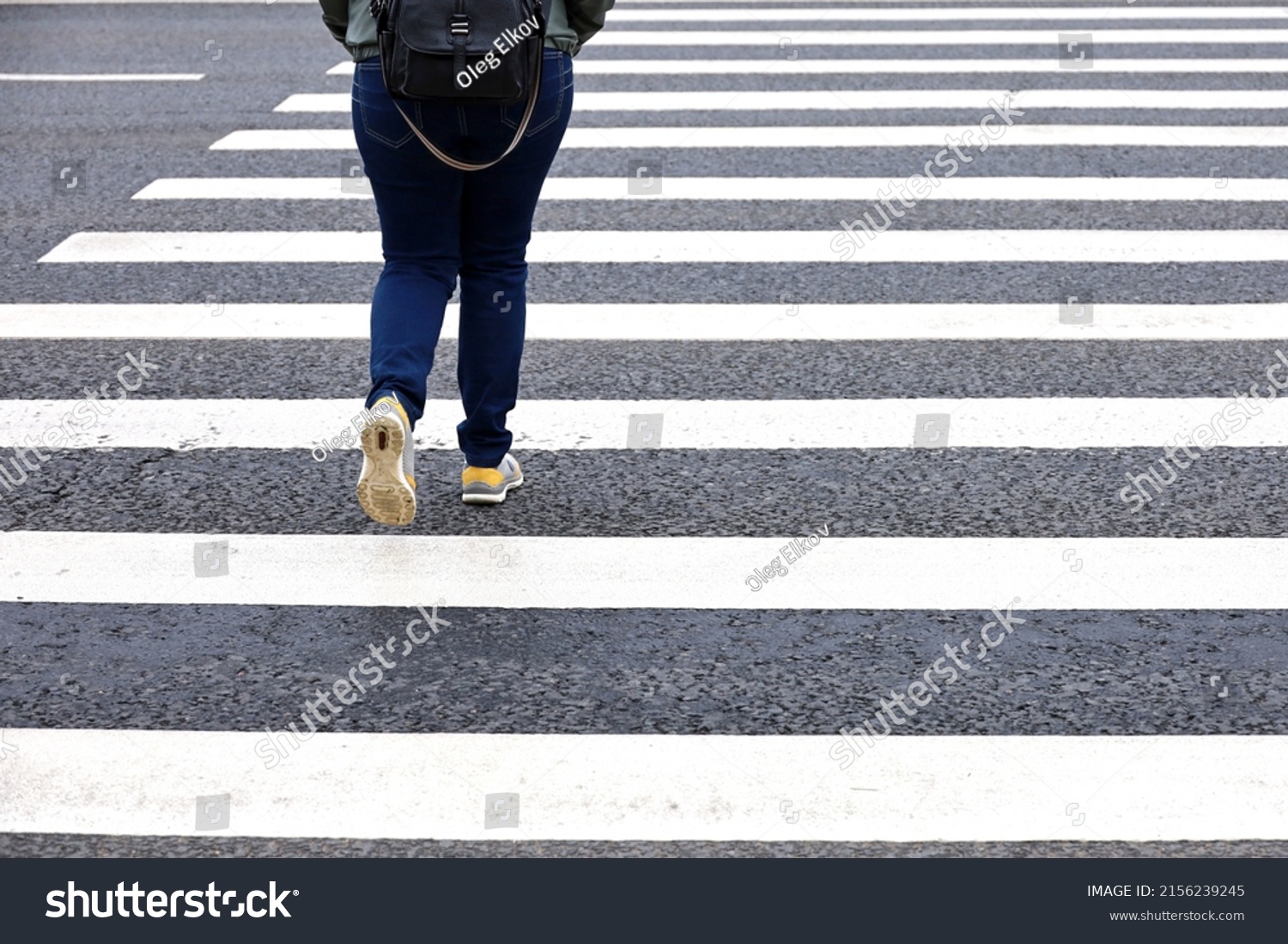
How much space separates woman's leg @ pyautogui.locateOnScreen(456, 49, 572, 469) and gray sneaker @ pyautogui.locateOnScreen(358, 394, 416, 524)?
44 cm

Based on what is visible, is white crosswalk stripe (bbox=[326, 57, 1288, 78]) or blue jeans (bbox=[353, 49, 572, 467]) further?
white crosswalk stripe (bbox=[326, 57, 1288, 78])

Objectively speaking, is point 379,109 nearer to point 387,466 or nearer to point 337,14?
point 337,14

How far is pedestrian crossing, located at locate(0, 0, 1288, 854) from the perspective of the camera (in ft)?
9.36

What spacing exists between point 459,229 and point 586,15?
0.60 m

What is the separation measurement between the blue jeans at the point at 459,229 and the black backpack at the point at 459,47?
9 cm

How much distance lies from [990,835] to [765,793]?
39cm

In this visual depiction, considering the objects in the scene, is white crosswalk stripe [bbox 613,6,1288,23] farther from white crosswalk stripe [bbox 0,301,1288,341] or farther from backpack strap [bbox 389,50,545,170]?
backpack strap [bbox 389,50,545,170]

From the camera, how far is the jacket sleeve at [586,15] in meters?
3.47

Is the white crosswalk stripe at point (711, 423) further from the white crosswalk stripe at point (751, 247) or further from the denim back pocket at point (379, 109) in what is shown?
the white crosswalk stripe at point (751, 247)

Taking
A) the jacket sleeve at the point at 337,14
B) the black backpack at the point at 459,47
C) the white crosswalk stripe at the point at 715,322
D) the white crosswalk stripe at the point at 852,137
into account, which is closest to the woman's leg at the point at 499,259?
the black backpack at the point at 459,47

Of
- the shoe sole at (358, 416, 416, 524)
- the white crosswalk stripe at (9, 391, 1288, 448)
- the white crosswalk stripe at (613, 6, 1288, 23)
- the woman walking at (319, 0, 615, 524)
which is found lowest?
the white crosswalk stripe at (613, 6, 1288, 23)

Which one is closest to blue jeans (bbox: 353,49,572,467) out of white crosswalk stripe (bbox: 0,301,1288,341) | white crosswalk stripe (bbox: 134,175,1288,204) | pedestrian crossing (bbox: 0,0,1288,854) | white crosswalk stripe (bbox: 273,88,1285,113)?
pedestrian crossing (bbox: 0,0,1288,854)
